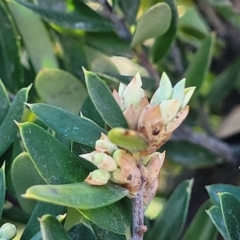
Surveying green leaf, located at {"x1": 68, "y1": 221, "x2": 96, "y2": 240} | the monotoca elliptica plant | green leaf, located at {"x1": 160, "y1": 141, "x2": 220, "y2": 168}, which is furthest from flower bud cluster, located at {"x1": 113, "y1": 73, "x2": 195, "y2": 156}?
Answer: green leaf, located at {"x1": 160, "y1": 141, "x2": 220, "y2": 168}

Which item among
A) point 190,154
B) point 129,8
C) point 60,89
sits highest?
point 129,8

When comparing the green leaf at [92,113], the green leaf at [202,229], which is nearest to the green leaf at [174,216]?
the green leaf at [202,229]

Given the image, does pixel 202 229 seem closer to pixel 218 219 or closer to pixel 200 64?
pixel 218 219

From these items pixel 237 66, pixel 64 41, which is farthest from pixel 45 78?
pixel 237 66

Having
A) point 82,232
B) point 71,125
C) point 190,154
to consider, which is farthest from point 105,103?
point 190,154

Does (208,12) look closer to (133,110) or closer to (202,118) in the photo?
(202,118)

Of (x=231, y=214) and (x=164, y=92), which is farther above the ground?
(x=164, y=92)
